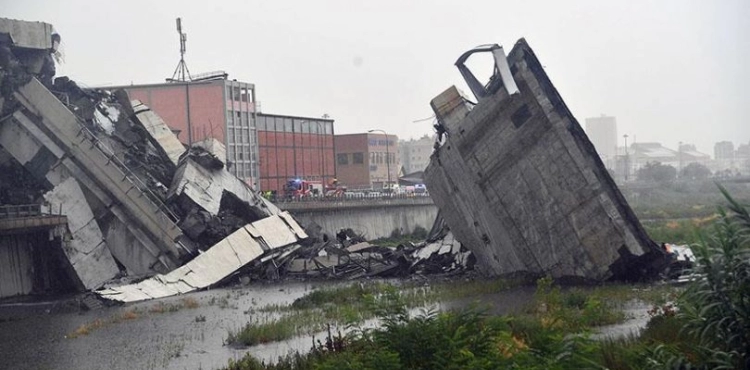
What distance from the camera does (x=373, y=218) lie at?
6250 centimetres

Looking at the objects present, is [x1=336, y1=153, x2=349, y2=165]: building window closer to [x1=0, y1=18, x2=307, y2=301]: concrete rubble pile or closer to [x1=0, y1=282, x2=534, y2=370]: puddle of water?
[x1=0, y1=18, x2=307, y2=301]: concrete rubble pile

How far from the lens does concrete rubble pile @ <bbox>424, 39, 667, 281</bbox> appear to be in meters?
28.9

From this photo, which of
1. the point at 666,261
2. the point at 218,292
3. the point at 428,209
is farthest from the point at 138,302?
the point at 428,209

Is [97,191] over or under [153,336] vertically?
over

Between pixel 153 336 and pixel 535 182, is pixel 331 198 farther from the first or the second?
pixel 153 336

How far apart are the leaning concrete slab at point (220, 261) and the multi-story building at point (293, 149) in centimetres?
2594

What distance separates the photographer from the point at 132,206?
35.9 m

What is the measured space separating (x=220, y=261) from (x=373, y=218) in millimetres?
26520

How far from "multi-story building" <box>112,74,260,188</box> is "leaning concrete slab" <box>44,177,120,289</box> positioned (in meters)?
24.1

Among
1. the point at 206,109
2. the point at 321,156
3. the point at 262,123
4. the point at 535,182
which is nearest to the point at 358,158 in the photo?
the point at 321,156

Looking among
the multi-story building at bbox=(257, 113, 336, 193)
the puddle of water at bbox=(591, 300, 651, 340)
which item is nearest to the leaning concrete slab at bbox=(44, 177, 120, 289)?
the puddle of water at bbox=(591, 300, 651, 340)

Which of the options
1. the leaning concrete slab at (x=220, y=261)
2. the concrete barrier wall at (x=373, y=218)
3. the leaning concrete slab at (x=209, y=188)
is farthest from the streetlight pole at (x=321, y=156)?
the leaning concrete slab at (x=220, y=261)

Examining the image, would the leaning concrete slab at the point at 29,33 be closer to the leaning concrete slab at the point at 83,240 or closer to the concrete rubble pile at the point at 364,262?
the leaning concrete slab at the point at 83,240

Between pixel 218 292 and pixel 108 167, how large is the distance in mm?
7019
